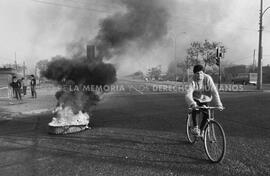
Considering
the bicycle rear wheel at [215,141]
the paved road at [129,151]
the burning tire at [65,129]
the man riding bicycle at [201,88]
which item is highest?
the man riding bicycle at [201,88]

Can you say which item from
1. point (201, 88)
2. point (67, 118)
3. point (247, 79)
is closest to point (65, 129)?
point (67, 118)

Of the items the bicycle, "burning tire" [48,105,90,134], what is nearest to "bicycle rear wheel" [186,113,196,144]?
the bicycle

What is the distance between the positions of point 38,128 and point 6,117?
3241mm

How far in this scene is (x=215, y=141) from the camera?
4.23m

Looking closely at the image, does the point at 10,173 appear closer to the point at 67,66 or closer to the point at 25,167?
the point at 25,167

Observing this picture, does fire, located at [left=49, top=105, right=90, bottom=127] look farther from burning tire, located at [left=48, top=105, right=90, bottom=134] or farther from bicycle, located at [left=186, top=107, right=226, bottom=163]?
bicycle, located at [left=186, top=107, right=226, bottom=163]

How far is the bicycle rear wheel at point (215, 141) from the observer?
4.07 metres

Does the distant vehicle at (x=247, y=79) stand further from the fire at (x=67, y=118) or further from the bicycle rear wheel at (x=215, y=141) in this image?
the bicycle rear wheel at (x=215, y=141)

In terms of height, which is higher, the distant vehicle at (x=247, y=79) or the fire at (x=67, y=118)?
the distant vehicle at (x=247, y=79)

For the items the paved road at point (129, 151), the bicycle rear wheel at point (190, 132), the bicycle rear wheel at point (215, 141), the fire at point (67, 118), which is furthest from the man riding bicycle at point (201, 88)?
the fire at point (67, 118)

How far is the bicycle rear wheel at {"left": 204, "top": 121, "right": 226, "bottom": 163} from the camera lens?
13.4 ft

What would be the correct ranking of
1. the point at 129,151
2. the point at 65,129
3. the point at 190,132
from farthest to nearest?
the point at 65,129
the point at 190,132
the point at 129,151

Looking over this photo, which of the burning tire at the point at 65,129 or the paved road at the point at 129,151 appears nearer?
the paved road at the point at 129,151

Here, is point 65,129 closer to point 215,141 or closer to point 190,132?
point 190,132
